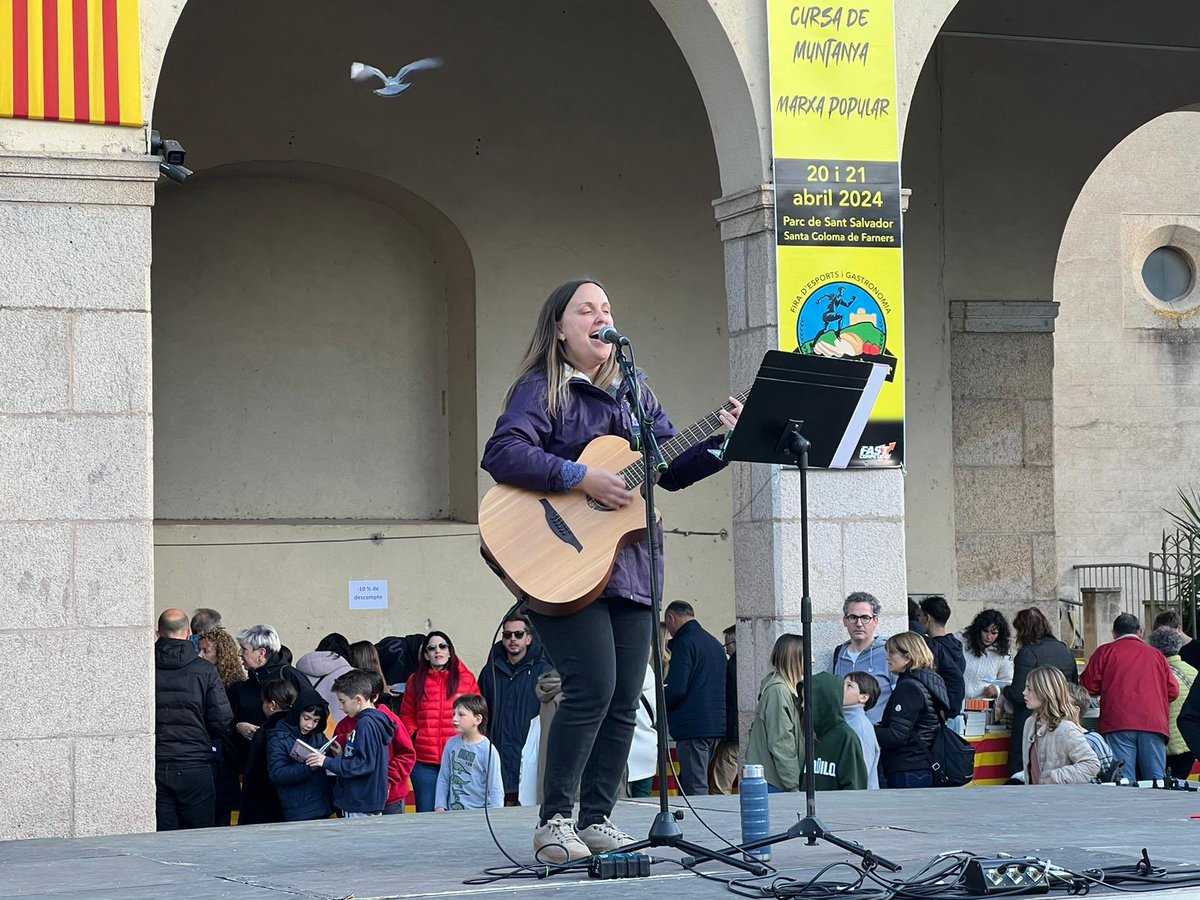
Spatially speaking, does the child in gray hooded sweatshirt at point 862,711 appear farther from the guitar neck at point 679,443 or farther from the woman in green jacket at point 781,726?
the guitar neck at point 679,443

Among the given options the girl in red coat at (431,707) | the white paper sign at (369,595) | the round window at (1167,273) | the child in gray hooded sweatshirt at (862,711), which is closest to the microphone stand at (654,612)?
the child in gray hooded sweatshirt at (862,711)

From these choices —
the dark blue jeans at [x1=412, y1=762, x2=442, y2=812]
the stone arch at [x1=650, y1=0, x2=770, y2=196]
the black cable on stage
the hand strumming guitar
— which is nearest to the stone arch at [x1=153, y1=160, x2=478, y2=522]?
the dark blue jeans at [x1=412, y1=762, x2=442, y2=812]

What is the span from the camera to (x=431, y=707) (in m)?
10.2

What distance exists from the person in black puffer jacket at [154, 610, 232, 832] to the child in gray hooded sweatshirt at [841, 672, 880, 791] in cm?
314

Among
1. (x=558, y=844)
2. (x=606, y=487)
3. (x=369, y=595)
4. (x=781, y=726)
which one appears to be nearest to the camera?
(x=606, y=487)

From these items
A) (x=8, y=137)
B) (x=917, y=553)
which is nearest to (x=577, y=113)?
(x=917, y=553)

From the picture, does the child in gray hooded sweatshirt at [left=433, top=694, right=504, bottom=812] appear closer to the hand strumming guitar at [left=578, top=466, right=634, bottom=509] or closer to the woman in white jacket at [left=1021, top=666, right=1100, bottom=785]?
the woman in white jacket at [left=1021, top=666, right=1100, bottom=785]

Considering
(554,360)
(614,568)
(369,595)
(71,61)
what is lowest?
(369,595)

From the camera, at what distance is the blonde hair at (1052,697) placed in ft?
31.0

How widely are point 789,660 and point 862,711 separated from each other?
0.53m

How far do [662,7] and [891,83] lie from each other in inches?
52.9

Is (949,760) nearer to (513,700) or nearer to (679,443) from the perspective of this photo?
(513,700)

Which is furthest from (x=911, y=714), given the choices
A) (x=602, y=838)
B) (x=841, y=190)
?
(x=602, y=838)

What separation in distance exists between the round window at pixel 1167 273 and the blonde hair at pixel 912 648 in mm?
18110
